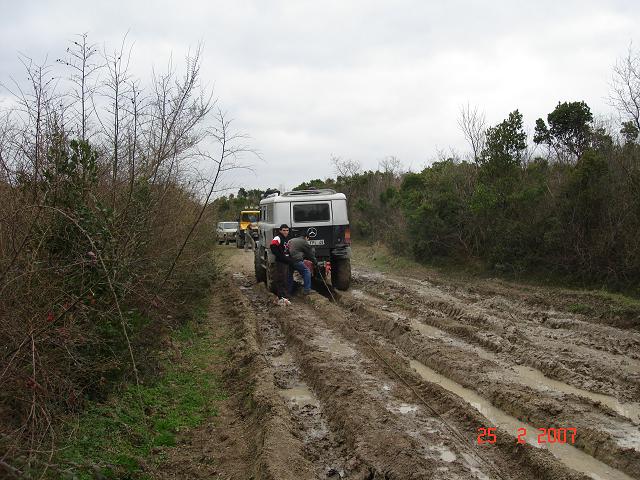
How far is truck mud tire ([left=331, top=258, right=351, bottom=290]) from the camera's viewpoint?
1486cm

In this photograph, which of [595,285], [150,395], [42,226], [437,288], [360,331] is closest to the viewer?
[42,226]

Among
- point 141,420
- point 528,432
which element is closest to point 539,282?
point 528,432

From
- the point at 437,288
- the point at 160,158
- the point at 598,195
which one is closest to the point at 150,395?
the point at 160,158

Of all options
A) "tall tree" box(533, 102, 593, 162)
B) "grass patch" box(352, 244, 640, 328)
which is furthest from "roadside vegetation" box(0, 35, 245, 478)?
"tall tree" box(533, 102, 593, 162)

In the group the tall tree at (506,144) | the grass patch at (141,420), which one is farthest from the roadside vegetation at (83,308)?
the tall tree at (506,144)

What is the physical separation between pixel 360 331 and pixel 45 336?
6395 mm

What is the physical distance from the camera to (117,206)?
745 cm

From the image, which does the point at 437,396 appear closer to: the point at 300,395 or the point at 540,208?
the point at 300,395

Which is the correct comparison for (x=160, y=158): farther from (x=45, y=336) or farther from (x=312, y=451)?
(x=312, y=451)
